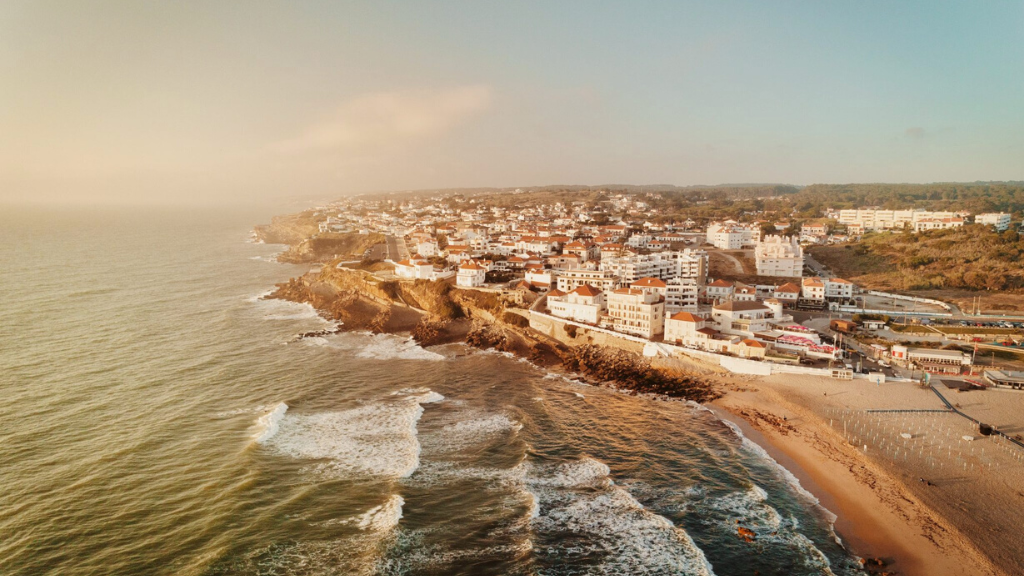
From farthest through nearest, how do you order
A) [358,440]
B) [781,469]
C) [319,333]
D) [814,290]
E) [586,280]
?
1. [586,280]
2. [814,290]
3. [319,333]
4. [358,440]
5. [781,469]

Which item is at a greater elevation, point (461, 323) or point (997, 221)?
point (997, 221)

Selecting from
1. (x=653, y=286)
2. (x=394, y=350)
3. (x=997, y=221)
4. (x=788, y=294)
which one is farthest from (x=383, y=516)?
(x=997, y=221)

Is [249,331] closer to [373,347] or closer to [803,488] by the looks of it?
[373,347]

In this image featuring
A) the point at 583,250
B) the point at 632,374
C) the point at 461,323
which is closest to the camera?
the point at 632,374

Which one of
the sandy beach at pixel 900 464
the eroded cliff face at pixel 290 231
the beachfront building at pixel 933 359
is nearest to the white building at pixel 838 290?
the beachfront building at pixel 933 359

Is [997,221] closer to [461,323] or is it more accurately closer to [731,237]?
[731,237]

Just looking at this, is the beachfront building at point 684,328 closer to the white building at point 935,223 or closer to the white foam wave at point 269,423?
the white foam wave at point 269,423

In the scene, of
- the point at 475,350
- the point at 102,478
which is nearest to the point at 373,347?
the point at 475,350
